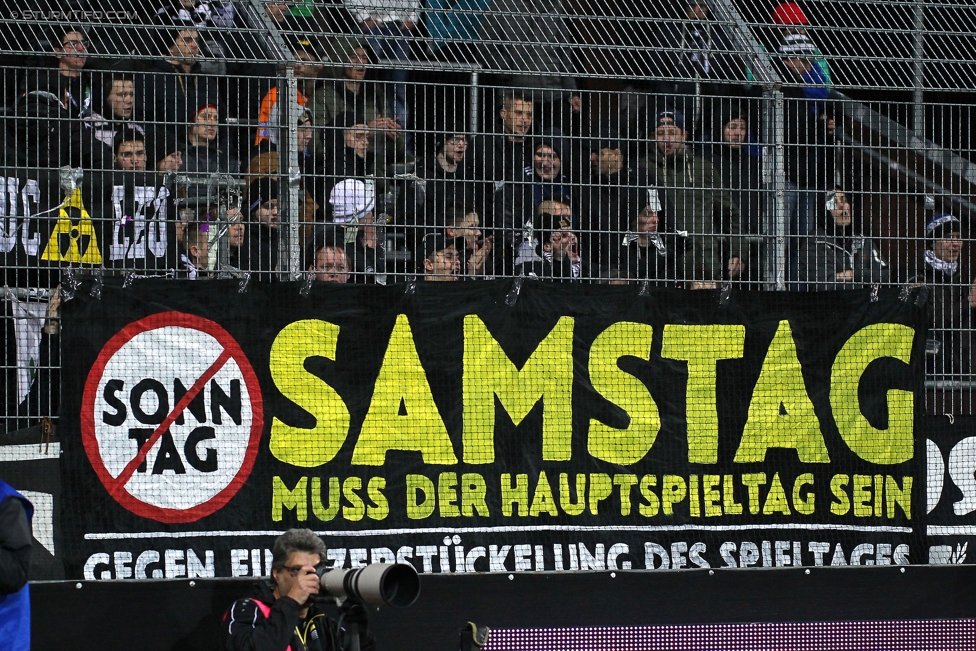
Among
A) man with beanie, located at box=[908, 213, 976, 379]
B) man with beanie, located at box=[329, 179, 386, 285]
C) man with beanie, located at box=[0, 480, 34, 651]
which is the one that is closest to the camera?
man with beanie, located at box=[0, 480, 34, 651]

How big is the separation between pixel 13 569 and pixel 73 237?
2118mm

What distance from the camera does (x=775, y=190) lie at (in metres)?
7.22

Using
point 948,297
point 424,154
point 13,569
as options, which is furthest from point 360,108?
point 948,297

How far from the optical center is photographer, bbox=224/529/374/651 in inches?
205

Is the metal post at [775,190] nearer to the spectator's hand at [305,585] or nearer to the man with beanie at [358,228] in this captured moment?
the man with beanie at [358,228]

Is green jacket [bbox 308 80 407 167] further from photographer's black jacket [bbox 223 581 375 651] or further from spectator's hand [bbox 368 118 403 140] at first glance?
photographer's black jacket [bbox 223 581 375 651]

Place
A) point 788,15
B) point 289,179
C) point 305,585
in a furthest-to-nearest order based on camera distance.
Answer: point 788,15, point 289,179, point 305,585

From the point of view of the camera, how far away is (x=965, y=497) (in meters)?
7.42

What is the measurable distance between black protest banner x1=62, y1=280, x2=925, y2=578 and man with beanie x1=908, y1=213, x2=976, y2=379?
17cm

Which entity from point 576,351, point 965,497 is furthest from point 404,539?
point 965,497

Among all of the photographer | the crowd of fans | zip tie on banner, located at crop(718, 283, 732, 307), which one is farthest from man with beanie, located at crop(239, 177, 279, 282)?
zip tie on banner, located at crop(718, 283, 732, 307)

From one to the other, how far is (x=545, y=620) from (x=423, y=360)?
1464 millimetres

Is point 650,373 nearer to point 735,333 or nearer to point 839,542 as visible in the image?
point 735,333

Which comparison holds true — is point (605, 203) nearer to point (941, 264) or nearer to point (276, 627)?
point (941, 264)
